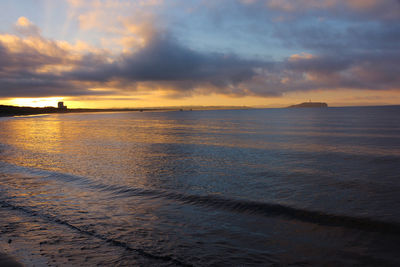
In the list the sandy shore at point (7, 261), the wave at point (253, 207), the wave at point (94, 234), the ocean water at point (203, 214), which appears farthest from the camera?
the wave at point (253, 207)

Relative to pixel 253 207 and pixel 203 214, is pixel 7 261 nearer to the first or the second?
pixel 203 214

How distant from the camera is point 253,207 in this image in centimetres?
1055

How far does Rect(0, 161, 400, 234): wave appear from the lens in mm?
8880

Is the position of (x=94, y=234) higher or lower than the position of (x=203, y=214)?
higher

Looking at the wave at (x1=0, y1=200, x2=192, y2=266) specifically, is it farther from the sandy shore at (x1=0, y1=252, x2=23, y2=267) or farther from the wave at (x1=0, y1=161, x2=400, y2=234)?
the wave at (x1=0, y1=161, x2=400, y2=234)

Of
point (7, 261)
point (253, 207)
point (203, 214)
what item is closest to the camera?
point (7, 261)

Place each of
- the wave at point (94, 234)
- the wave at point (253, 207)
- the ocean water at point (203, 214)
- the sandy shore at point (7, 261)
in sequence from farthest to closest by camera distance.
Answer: the wave at point (253, 207) < the ocean water at point (203, 214) < the wave at point (94, 234) < the sandy shore at point (7, 261)

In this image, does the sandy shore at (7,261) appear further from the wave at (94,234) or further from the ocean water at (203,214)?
the wave at (94,234)

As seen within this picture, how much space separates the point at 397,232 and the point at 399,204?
111 inches

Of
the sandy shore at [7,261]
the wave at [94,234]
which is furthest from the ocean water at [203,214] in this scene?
the sandy shore at [7,261]

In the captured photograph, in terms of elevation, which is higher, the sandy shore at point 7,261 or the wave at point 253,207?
the sandy shore at point 7,261

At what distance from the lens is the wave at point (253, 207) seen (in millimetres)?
8880

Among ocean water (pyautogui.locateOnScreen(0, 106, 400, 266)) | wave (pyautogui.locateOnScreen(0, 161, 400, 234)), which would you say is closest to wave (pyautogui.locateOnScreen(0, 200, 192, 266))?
ocean water (pyautogui.locateOnScreen(0, 106, 400, 266))

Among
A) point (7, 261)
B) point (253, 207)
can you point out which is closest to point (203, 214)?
point (253, 207)
